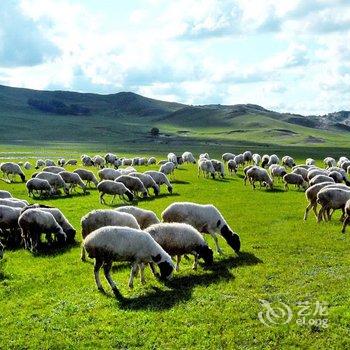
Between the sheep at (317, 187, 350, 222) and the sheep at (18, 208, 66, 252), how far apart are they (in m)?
14.1

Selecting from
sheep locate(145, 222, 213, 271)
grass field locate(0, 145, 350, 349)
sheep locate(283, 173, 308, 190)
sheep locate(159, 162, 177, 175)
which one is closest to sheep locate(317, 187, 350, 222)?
grass field locate(0, 145, 350, 349)

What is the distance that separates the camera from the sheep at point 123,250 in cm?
1484

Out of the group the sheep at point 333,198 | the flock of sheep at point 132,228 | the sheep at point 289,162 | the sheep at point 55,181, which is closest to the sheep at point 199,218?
the flock of sheep at point 132,228

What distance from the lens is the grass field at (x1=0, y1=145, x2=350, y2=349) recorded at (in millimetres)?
11625

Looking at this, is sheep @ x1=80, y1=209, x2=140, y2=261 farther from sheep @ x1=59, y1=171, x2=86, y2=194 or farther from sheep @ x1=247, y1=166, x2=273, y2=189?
sheep @ x1=247, y1=166, x2=273, y2=189

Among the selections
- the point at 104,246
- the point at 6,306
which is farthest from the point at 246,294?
the point at 6,306

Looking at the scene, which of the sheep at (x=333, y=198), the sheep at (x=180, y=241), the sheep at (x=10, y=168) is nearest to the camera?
the sheep at (x=180, y=241)

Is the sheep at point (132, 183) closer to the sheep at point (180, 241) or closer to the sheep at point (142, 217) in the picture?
the sheep at point (142, 217)

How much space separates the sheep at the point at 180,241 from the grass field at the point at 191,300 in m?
0.60

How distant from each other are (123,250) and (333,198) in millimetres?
Answer: 14699

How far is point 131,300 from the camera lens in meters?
14.0

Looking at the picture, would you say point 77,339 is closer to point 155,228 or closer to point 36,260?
point 155,228

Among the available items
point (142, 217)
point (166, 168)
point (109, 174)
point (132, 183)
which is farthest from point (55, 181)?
point (142, 217)

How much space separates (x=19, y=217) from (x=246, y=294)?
37.8 feet
